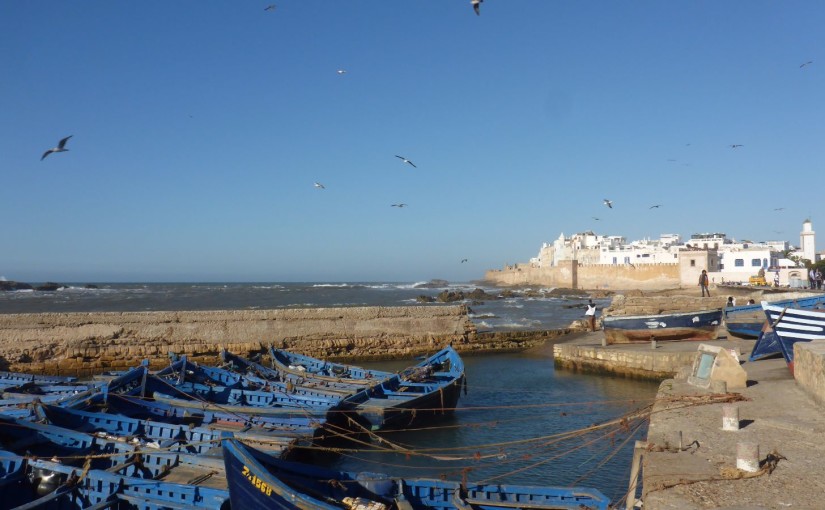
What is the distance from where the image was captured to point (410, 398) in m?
13.1

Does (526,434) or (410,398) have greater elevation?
(410,398)

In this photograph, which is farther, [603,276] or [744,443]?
[603,276]

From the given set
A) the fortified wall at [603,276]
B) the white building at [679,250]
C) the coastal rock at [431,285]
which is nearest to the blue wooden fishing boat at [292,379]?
the white building at [679,250]

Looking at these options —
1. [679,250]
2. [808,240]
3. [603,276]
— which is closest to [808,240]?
[808,240]

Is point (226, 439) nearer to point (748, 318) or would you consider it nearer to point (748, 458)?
point (748, 458)

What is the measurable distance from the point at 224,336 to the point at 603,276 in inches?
2212

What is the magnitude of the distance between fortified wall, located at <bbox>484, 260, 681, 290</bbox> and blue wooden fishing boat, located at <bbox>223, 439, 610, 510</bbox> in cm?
5440

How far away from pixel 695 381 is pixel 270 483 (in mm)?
7335

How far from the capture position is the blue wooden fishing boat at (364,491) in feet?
19.5

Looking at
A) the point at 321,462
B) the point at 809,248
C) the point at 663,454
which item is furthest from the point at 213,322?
the point at 809,248

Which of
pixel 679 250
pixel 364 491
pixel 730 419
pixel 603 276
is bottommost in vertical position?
pixel 364 491

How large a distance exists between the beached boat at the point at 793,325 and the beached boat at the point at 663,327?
8851 mm

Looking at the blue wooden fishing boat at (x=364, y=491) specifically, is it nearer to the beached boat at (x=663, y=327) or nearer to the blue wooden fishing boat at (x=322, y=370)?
the blue wooden fishing boat at (x=322, y=370)

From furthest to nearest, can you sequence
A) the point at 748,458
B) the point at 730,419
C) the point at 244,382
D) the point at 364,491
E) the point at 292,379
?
1. the point at 292,379
2. the point at 244,382
3. the point at 730,419
4. the point at 364,491
5. the point at 748,458
